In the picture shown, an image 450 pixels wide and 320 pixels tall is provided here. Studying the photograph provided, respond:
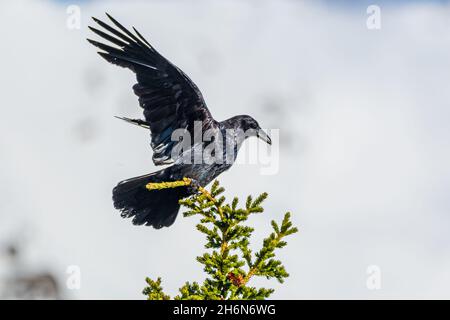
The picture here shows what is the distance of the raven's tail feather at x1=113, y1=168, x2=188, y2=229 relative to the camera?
8.66 metres

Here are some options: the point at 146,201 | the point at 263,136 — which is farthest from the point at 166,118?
the point at 263,136

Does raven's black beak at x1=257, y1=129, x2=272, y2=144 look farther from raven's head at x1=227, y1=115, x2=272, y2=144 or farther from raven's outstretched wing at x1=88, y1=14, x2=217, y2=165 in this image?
raven's outstretched wing at x1=88, y1=14, x2=217, y2=165

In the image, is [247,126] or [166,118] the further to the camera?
[247,126]

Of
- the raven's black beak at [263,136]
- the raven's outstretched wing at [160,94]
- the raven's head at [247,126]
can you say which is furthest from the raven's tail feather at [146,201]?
the raven's black beak at [263,136]

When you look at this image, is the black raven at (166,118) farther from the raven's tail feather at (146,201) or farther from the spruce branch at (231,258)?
the spruce branch at (231,258)

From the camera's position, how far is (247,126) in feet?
29.5

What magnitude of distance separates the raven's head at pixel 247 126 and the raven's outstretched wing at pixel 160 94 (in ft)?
1.55

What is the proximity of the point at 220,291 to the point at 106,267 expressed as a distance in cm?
5715

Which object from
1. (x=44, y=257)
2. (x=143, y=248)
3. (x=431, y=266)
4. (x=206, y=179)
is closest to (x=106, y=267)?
(x=143, y=248)

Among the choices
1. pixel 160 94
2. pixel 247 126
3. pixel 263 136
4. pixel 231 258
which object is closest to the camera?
pixel 231 258

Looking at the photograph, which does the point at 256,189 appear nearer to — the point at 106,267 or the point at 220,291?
the point at 106,267

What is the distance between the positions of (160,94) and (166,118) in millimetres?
271

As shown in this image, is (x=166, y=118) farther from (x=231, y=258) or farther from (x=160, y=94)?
(x=231, y=258)

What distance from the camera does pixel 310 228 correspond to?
87688 millimetres
